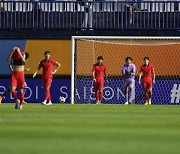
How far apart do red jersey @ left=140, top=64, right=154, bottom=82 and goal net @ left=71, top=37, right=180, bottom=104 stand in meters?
0.89

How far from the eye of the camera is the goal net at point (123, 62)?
30.5 m

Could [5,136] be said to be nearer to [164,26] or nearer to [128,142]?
[128,142]

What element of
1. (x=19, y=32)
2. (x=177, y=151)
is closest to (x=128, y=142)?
(x=177, y=151)

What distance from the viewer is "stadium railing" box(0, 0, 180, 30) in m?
32.8

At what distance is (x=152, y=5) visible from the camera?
34.0 meters

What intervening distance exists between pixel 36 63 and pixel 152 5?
608 cm

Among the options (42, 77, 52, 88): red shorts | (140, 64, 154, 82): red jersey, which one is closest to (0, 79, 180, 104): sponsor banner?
(140, 64, 154, 82): red jersey

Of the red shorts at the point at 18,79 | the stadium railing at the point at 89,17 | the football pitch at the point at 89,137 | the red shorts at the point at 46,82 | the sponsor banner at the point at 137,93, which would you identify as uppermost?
the stadium railing at the point at 89,17

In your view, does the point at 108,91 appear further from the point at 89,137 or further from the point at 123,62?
the point at 89,137

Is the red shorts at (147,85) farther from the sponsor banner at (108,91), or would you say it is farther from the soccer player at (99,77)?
the soccer player at (99,77)

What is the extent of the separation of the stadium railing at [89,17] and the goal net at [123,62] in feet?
5.55

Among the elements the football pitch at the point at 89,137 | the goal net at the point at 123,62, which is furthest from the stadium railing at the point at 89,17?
the football pitch at the point at 89,137

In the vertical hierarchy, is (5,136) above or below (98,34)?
below

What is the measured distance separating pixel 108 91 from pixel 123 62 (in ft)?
4.33
